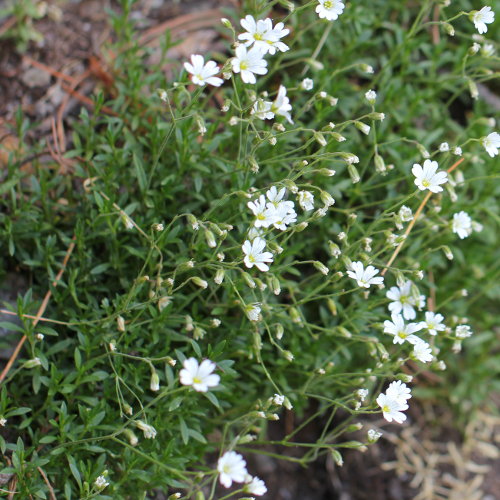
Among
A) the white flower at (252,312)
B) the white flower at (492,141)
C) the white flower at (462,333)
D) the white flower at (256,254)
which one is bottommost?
the white flower at (462,333)

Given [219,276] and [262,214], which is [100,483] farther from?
[262,214]

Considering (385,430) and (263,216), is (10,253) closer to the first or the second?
(263,216)

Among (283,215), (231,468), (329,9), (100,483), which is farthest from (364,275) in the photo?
(100,483)

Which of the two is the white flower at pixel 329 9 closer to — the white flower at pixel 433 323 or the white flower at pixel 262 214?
the white flower at pixel 262 214

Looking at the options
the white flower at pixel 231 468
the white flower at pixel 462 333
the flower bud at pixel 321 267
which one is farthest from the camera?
the white flower at pixel 462 333

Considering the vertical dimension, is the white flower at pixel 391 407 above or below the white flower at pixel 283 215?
below

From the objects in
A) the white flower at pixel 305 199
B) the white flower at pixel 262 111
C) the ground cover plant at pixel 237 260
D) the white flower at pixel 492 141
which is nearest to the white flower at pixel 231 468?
the ground cover plant at pixel 237 260
